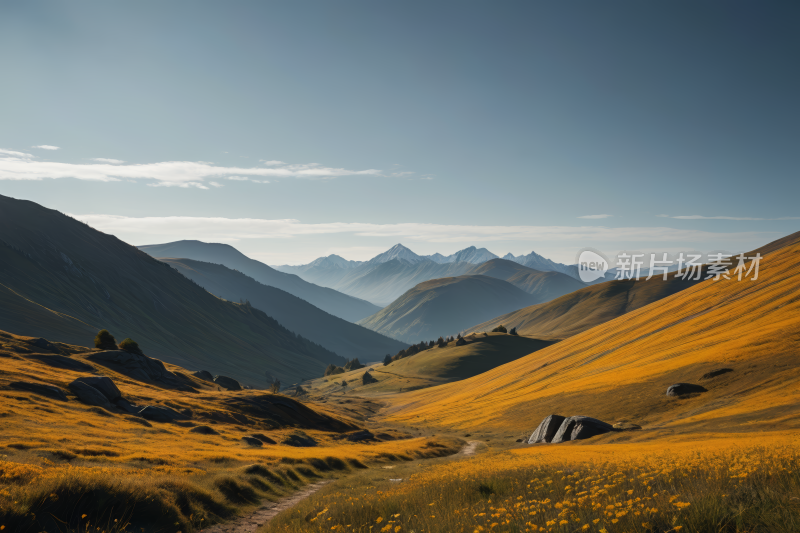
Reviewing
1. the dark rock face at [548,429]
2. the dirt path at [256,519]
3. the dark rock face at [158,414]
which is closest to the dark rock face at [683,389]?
the dark rock face at [548,429]

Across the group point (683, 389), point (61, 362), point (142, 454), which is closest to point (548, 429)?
point (683, 389)

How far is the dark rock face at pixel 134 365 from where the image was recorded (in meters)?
85.6

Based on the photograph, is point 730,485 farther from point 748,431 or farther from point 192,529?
point 748,431

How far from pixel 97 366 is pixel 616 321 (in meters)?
128

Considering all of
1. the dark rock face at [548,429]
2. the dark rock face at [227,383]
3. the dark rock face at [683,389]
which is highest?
the dark rock face at [683,389]

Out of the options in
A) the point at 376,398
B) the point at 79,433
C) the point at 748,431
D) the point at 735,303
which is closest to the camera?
the point at 748,431

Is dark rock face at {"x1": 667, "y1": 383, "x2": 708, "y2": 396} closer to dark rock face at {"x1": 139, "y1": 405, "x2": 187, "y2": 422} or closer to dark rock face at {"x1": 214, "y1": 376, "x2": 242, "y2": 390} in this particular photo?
dark rock face at {"x1": 139, "y1": 405, "x2": 187, "y2": 422}

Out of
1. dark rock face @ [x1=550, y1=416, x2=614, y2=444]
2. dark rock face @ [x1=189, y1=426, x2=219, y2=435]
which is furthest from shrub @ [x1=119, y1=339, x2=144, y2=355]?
dark rock face @ [x1=550, y1=416, x2=614, y2=444]

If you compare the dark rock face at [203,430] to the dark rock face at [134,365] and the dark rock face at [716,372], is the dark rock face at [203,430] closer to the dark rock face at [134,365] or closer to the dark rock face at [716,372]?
the dark rock face at [134,365]

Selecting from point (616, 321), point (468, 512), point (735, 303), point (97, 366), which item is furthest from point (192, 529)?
point (616, 321)

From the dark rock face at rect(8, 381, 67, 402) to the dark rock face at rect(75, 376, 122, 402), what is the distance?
4.09 m

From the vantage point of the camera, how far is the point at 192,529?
14.6m

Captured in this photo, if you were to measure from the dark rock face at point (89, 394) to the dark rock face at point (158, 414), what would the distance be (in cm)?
414

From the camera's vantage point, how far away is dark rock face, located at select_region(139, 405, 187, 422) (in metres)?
57.5
